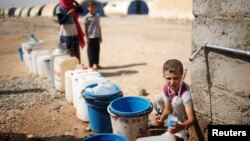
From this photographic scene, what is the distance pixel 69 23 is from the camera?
6113 mm

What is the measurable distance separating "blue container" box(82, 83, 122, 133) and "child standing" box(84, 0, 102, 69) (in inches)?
133

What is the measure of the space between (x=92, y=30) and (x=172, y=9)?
1614 centimetres

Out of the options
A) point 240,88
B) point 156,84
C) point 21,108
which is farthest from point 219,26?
point 21,108

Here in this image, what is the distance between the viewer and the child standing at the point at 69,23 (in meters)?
6.02

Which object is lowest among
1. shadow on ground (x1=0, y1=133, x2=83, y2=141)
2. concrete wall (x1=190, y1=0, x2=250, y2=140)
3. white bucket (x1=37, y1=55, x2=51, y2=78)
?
shadow on ground (x1=0, y1=133, x2=83, y2=141)

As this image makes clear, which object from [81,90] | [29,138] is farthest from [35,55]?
[29,138]

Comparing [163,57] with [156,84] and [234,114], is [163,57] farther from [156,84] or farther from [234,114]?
[234,114]

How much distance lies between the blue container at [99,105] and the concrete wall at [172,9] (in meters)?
17.1

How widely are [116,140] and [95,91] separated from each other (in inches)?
42.0

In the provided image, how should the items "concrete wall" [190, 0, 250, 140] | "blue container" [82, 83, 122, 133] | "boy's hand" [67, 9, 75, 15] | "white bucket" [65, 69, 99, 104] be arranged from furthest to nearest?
"boy's hand" [67, 9, 75, 15] < "white bucket" [65, 69, 99, 104] < "blue container" [82, 83, 122, 133] < "concrete wall" [190, 0, 250, 140]

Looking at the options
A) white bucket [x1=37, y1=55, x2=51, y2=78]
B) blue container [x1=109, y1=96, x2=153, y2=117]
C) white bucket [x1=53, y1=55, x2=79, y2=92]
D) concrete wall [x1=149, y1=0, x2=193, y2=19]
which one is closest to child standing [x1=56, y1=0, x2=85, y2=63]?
white bucket [x1=37, y1=55, x2=51, y2=78]

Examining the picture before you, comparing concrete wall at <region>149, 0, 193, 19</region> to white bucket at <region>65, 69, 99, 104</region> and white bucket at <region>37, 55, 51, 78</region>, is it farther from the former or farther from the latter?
white bucket at <region>65, 69, 99, 104</region>

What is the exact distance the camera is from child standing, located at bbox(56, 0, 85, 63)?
237 inches

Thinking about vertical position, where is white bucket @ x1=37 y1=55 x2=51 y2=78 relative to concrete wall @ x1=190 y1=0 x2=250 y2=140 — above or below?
below
